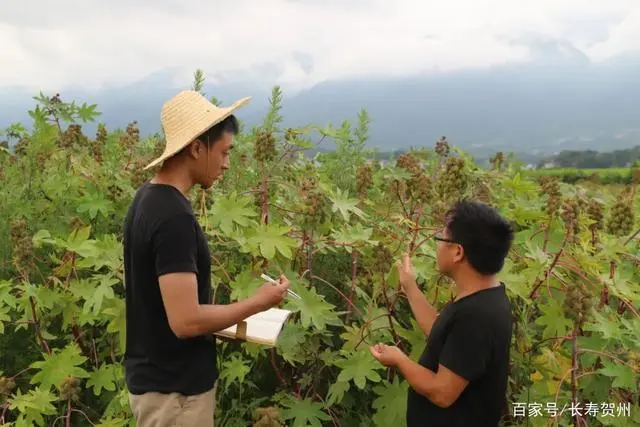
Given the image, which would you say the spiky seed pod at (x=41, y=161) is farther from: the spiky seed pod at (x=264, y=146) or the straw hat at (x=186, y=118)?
the straw hat at (x=186, y=118)

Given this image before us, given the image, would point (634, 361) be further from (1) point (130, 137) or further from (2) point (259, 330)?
(1) point (130, 137)

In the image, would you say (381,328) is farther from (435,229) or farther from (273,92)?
(273,92)

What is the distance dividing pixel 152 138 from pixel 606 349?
352 cm

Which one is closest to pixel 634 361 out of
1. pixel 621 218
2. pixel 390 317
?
pixel 621 218

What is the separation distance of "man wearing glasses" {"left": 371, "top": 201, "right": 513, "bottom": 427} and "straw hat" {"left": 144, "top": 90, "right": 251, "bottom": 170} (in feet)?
2.87

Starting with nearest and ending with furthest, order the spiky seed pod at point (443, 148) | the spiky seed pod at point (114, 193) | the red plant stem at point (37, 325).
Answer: the red plant stem at point (37, 325) → the spiky seed pod at point (114, 193) → the spiky seed pod at point (443, 148)

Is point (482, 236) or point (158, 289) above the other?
point (482, 236)

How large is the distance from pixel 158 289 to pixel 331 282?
1.24 meters

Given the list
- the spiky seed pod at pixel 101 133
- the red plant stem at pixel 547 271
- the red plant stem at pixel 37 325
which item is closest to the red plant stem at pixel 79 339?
the red plant stem at pixel 37 325

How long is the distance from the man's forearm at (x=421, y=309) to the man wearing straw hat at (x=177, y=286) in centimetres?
56

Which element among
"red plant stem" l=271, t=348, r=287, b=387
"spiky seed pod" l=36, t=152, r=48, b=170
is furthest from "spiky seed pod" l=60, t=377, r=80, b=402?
"spiky seed pod" l=36, t=152, r=48, b=170

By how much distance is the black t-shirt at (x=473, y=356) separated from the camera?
177cm

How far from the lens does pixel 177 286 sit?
173 cm

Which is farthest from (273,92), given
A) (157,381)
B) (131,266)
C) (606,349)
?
(606,349)
